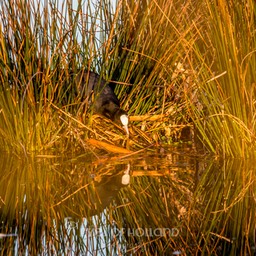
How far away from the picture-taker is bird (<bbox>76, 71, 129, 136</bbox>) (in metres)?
6.75

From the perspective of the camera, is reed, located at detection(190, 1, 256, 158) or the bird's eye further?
the bird's eye

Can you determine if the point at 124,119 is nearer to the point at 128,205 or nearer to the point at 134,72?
the point at 134,72

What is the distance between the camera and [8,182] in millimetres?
5562

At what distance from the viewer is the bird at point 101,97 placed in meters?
6.75

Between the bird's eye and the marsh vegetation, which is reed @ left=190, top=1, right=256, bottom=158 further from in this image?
the bird's eye

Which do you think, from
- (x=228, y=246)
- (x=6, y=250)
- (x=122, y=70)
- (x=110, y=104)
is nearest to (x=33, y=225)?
(x=6, y=250)

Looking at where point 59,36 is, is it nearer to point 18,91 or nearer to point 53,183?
point 18,91

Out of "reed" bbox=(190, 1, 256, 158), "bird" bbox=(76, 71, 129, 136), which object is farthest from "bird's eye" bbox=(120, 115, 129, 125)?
"reed" bbox=(190, 1, 256, 158)

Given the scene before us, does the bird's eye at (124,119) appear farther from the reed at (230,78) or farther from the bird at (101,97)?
the reed at (230,78)

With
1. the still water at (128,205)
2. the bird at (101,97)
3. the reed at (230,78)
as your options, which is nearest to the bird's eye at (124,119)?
the bird at (101,97)

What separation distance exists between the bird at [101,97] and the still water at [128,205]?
35 cm

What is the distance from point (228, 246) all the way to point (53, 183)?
1807 mm

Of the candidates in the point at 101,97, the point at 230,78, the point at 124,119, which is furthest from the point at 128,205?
the point at 101,97

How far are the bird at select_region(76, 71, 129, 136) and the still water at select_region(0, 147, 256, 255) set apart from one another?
35cm
